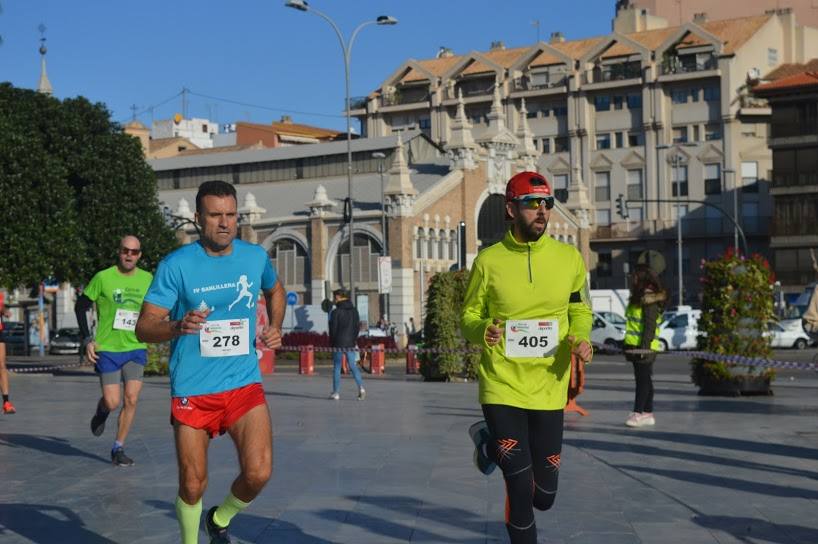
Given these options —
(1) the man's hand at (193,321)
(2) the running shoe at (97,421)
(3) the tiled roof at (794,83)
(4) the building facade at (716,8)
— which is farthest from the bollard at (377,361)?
(4) the building facade at (716,8)

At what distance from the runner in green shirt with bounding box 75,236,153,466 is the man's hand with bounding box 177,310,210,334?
499 cm

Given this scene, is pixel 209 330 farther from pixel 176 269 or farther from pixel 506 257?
pixel 506 257

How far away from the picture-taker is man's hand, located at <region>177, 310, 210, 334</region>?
6828mm

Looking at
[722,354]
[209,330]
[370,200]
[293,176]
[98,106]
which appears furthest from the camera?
[293,176]

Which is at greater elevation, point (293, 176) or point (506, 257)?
point (293, 176)

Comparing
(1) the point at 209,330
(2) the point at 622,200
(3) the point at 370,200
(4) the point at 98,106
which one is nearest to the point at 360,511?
(1) the point at 209,330

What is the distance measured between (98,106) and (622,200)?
22.6m

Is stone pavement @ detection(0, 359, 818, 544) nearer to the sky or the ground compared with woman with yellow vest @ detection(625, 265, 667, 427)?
nearer to the ground

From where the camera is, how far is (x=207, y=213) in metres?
7.15

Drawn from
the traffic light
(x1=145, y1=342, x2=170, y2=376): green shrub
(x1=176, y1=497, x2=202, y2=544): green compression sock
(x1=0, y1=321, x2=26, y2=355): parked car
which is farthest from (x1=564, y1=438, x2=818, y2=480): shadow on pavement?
(x1=0, y1=321, x2=26, y2=355): parked car

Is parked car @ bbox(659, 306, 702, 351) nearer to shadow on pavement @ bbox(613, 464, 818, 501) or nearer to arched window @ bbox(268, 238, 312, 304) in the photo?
arched window @ bbox(268, 238, 312, 304)

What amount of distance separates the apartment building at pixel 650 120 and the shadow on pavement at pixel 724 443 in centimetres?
6641

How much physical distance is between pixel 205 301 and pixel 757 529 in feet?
12.2

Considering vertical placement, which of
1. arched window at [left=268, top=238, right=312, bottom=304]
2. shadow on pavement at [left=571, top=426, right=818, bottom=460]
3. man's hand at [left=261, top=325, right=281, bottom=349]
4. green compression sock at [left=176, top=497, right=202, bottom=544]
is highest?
arched window at [left=268, top=238, right=312, bottom=304]
